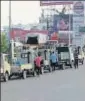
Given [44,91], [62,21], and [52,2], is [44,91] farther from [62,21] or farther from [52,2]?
[62,21]

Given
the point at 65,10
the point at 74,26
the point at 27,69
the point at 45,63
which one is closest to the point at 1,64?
the point at 27,69

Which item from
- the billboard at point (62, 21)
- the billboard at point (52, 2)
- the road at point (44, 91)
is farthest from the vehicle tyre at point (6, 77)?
the billboard at point (62, 21)

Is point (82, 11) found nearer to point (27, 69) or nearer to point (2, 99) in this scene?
point (27, 69)

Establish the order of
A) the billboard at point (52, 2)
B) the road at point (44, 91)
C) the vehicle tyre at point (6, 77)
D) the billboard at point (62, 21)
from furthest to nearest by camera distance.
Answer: the billboard at point (62, 21), the billboard at point (52, 2), the vehicle tyre at point (6, 77), the road at point (44, 91)

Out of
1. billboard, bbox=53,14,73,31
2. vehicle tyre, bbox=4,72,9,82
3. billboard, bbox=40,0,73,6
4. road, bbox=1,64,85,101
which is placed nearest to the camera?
road, bbox=1,64,85,101

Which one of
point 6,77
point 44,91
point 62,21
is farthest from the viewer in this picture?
point 62,21

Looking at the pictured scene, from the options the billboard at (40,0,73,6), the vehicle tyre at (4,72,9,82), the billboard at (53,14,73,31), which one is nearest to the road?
the vehicle tyre at (4,72,9,82)

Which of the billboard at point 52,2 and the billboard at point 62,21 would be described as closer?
the billboard at point 52,2

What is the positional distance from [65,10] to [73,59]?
174 feet

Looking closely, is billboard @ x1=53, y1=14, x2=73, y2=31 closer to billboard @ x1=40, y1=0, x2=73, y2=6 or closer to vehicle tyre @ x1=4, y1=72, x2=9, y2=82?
billboard @ x1=40, y1=0, x2=73, y2=6

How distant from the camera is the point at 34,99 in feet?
46.8

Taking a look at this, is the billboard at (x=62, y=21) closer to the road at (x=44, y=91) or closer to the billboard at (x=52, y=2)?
the billboard at (x=52, y=2)

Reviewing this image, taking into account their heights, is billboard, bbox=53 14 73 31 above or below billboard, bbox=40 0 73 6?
below

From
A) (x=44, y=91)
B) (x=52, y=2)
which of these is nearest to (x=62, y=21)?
(x=52, y=2)
